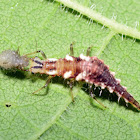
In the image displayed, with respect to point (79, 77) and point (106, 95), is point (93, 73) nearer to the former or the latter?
point (79, 77)

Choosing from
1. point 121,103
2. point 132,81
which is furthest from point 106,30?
point 121,103

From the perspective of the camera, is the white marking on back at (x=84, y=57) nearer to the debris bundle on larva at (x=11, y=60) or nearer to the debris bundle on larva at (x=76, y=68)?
the debris bundle on larva at (x=76, y=68)

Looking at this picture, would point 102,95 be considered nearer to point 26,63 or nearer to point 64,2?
point 26,63

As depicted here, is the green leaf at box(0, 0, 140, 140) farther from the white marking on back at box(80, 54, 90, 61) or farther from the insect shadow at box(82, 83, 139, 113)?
the white marking on back at box(80, 54, 90, 61)

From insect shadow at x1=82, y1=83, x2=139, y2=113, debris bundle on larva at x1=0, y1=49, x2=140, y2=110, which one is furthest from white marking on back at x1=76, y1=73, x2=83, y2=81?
insect shadow at x1=82, y1=83, x2=139, y2=113

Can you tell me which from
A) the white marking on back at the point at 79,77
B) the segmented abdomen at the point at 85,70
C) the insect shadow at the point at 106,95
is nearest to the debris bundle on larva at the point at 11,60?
the segmented abdomen at the point at 85,70

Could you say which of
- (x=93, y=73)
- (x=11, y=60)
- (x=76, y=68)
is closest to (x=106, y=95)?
(x=93, y=73)
